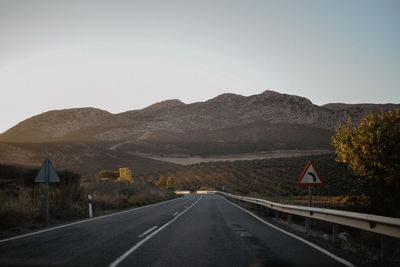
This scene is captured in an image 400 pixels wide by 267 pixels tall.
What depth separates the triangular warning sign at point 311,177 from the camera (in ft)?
36.0

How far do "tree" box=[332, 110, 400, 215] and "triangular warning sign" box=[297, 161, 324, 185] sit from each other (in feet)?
35.7

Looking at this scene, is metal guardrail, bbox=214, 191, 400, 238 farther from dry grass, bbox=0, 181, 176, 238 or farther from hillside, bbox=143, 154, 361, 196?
hillside, bbox=143, 154, 361, 196

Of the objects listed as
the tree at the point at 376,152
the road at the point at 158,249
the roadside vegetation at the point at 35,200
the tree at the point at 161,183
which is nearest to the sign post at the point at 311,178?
the road at the point at 158,249

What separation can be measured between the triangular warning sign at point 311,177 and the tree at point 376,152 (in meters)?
10.9

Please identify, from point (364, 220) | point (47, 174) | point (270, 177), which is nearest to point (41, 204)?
point (47, 174)

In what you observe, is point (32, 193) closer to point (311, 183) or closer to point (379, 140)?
point (311, 183)

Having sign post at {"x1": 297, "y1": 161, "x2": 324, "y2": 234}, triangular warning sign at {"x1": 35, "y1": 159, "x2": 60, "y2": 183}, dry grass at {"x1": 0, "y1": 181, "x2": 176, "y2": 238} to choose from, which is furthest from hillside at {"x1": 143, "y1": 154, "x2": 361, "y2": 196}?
triangular warning sign at {"x1": 35, "y1": 159, "x2": 60, "y2": 183}

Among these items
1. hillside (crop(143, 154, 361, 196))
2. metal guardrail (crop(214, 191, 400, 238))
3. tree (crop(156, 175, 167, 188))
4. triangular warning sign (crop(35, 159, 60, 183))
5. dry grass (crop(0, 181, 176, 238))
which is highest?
triangular warning sign (crop(35, 159, 60, 183))

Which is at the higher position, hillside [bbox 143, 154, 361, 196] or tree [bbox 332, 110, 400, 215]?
tree [bbox 332, 110, 400, 215]

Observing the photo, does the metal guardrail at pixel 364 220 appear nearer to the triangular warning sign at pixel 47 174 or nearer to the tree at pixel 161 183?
the triangular warning sign at pixel 47 174

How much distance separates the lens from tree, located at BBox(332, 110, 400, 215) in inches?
862

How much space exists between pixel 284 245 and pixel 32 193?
11.9 meters

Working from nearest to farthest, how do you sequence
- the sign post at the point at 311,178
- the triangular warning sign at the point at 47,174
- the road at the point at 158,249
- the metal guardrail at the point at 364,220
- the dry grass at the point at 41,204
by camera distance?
the metal guardrail at the point at 364,220, the road at the point at 158,249, the sign post at the point at 311,178, the dry grass at the point at 41,204, the triangular warning sign at the point at 47,174

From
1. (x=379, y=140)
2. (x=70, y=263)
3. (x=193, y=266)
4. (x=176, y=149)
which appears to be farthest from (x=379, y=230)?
(x=176, y=149)
